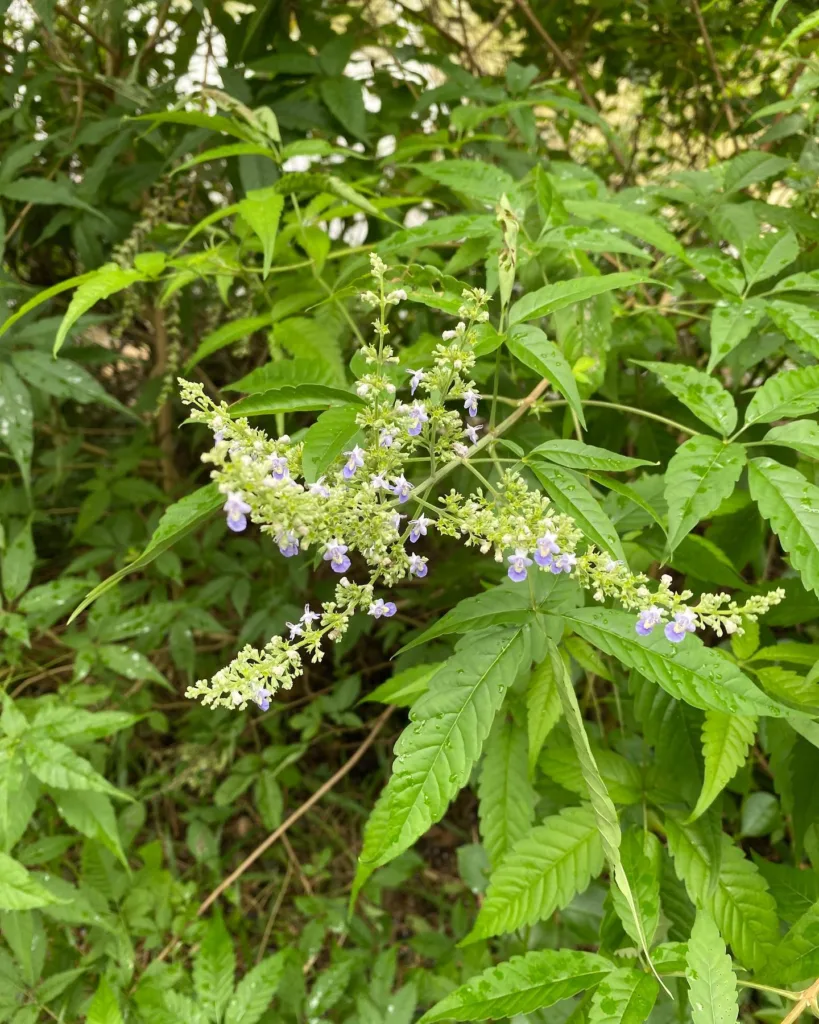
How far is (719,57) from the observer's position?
9.93 ft

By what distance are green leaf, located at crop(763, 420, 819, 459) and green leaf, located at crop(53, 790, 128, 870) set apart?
70.1 inches

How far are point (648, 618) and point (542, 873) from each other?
0.59 meters

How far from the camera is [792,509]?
113cm

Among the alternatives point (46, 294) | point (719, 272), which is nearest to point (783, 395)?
point (719, 272)

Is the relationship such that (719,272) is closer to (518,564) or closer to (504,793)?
(518,564)

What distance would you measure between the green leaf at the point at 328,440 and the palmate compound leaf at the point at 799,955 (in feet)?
3.58

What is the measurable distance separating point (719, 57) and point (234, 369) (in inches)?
103

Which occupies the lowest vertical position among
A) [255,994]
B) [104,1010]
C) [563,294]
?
[255,994]

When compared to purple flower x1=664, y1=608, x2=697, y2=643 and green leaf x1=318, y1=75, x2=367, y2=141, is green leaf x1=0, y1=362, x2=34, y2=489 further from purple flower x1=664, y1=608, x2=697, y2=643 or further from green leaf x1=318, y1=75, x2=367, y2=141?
purple flower x1=664, y1=608, x2=697, y2=643

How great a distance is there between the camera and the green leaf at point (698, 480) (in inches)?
43.7

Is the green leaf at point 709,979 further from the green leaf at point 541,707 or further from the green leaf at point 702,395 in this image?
the green leaf at point 702,395

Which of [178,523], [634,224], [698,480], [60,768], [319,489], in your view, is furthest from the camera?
[60,768]

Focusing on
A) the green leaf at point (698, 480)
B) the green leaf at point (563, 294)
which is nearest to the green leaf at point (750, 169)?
the green leaf at point (563, 294)

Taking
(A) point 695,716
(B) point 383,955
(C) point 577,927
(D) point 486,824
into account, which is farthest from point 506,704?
(B) point 383,955
